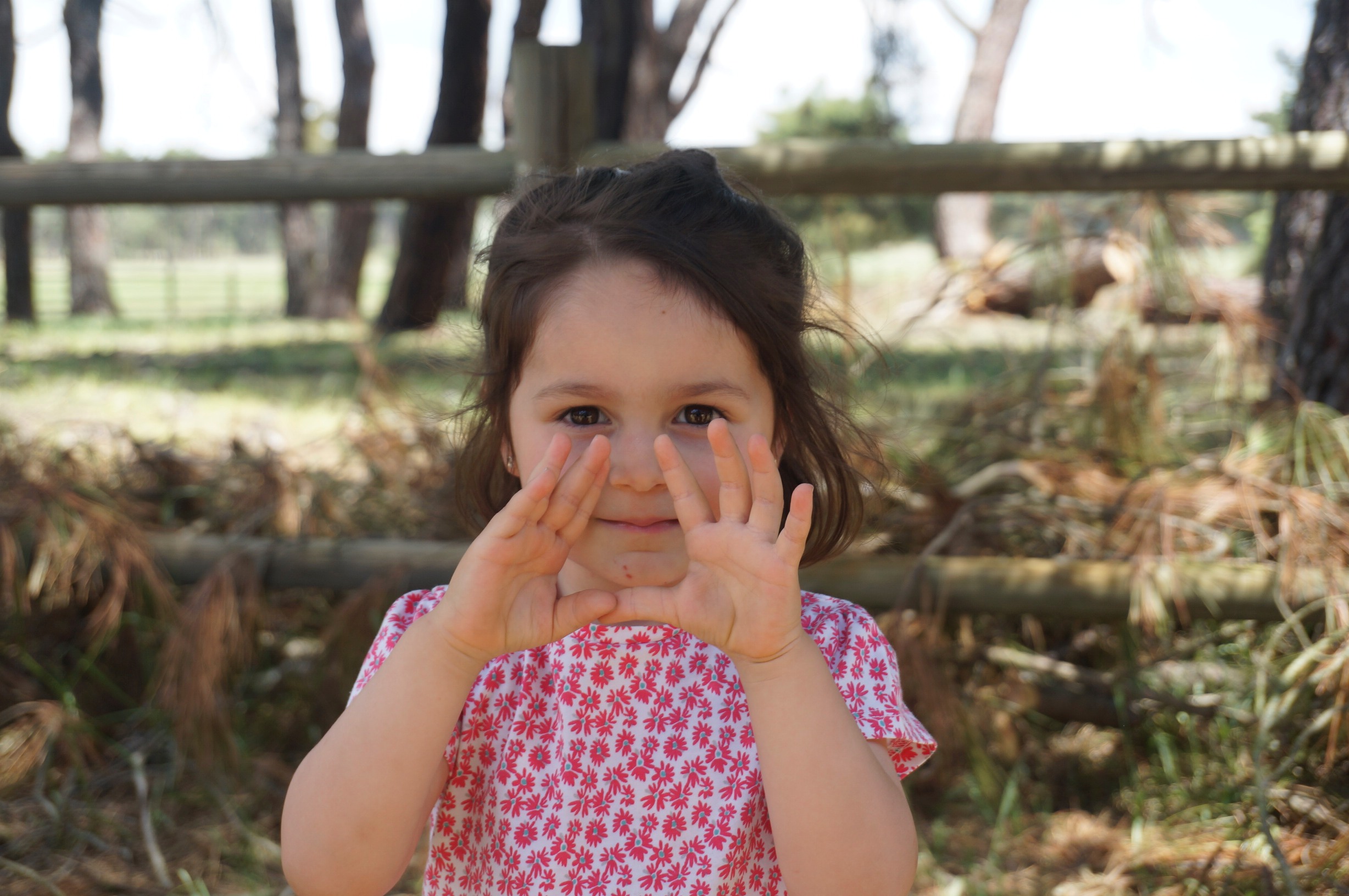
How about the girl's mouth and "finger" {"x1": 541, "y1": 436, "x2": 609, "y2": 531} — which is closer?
"finger" {"x1": 541, "y1": 436, "x2": 609, "y2": 531}

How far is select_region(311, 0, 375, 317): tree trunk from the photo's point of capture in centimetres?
1166

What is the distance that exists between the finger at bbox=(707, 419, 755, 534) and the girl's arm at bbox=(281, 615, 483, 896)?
14.1 inches

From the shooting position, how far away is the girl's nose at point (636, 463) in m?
1.25

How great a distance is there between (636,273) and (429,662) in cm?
53

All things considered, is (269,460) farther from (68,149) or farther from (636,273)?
(68,149)

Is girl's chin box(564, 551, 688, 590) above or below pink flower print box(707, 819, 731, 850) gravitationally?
above

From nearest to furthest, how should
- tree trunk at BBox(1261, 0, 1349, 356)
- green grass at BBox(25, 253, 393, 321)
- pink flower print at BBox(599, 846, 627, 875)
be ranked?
pink flower print at BBox(599, 846, 627, 875) < tree trunk at BBox(1261, 0, 1349, 356) < green grass at BBox(25, 253, 393, 321)

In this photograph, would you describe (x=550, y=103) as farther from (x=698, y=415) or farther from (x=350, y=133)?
(x=350, y=133)

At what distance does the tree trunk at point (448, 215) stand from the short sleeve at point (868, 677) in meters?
4.90

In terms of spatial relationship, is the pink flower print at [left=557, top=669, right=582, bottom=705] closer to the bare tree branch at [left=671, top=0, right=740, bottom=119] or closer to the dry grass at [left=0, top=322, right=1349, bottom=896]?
the dry grass at [left=0, top=322, right=1349, bottom=896]

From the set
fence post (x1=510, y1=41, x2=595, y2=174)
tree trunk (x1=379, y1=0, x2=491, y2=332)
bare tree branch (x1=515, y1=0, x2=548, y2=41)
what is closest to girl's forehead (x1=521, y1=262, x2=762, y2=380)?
fence post (x1=510, y1=41, x2=595, y2=174)

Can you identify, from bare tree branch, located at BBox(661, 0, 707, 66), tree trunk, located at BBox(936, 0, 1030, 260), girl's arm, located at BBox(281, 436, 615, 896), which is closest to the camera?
girl's arm, located at BBox(281, 436, 615, 896)

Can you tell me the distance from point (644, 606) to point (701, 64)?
12.6 m

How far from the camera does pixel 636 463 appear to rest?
126 centimetres
